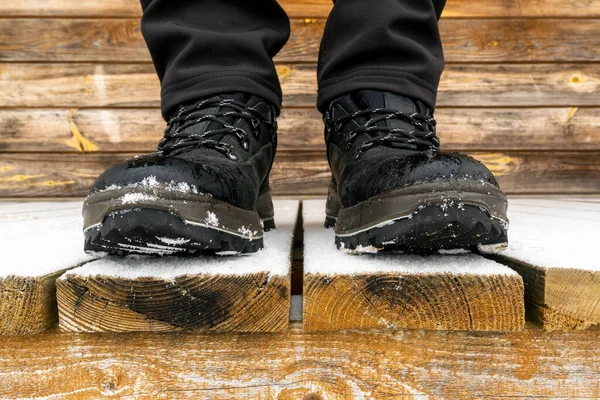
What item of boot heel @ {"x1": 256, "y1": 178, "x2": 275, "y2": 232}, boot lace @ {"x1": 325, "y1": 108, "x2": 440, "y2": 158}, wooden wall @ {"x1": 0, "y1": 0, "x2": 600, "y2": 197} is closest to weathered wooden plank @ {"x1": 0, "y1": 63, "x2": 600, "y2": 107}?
wooden wall @ {"x1": 0, "y1": 0, "x2": 600, "y2": 197}

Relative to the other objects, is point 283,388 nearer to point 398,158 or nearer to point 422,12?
point 398,158

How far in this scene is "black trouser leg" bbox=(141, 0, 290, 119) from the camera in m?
0.73

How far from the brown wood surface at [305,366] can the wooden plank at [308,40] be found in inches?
50.3

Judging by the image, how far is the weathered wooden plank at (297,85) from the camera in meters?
1.62

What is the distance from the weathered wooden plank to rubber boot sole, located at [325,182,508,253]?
1.15m

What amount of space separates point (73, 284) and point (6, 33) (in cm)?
154

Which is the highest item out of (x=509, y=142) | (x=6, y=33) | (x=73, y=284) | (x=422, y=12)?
(x=6, y=33)

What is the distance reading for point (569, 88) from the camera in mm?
1651

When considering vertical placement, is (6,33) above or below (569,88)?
above

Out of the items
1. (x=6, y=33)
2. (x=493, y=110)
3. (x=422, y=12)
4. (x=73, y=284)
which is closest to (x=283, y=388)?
(x=73, y=284)

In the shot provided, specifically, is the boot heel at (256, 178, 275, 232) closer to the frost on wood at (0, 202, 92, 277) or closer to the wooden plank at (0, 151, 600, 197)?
the frost on wood at (0, 202, 92, 277)

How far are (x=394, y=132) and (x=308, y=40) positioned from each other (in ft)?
3.45

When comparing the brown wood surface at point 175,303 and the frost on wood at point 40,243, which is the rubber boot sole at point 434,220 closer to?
the brown wood surface at point 175,303

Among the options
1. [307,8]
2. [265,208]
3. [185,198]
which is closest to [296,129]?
[307,8]
